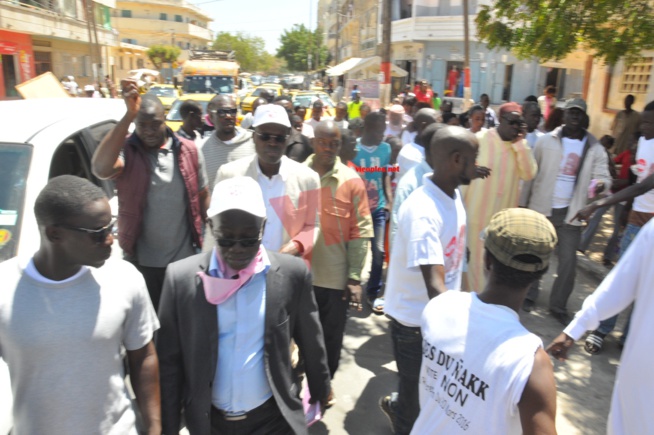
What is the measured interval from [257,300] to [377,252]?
327 cm

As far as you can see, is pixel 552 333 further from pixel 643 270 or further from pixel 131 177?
pixel 131 177

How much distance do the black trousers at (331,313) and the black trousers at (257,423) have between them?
4.52 ft

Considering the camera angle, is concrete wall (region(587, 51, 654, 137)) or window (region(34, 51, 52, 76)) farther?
window (region(34, 51, 52, 76))

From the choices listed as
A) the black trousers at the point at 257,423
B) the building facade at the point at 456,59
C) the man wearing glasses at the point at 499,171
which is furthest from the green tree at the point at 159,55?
the black trousers at the point at 257,423

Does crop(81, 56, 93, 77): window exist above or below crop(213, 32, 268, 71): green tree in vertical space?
below

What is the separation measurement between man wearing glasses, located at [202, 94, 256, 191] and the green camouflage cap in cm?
314

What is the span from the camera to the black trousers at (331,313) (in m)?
3.49

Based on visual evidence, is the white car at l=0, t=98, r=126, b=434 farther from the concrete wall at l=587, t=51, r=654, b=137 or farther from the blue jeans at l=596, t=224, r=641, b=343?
the concrete wall at l=587, t=51, r=654, b=137

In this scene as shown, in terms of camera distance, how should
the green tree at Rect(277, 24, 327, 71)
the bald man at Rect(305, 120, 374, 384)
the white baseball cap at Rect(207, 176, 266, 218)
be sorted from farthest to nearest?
the green tree at Rect(277, 24, 327, 71) < the bald man at Rect(305, 120, 374, 384) < the white baseball cap at Rect(207, 176, 266, 218)

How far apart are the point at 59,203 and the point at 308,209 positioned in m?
1.65

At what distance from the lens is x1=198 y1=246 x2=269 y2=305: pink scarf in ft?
6.28

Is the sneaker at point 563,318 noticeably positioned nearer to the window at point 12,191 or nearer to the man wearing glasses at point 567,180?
the man wearing glasses at point 567,180

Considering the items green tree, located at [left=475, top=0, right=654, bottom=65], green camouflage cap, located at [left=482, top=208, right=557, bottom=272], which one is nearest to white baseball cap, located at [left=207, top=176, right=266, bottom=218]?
green camouflage cap, located at [left=482, top=208, right=557, bottom=272]

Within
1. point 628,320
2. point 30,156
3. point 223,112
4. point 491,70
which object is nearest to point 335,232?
point 223,112
